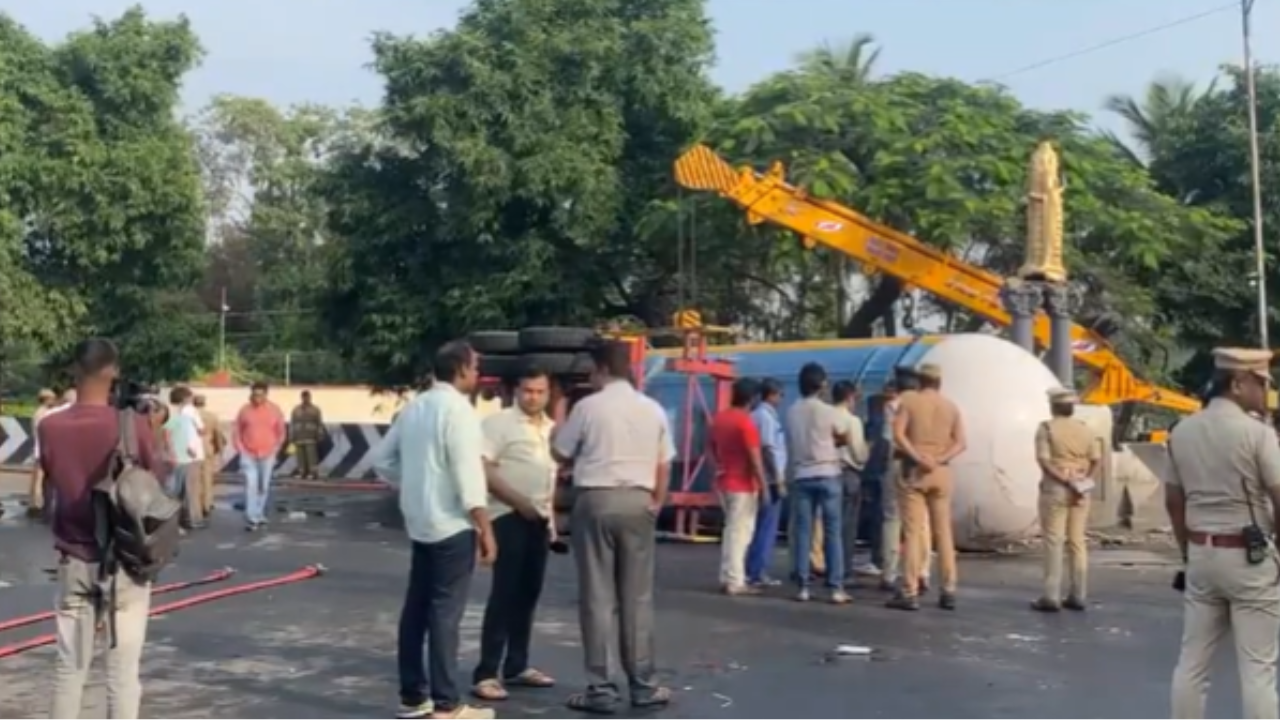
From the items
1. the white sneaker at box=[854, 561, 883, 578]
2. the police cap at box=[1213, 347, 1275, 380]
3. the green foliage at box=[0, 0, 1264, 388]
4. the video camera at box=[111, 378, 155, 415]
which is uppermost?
the green foliage at box=[0, 0, 1264, 388]

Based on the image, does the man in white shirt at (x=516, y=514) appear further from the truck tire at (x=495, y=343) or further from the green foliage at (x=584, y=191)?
the green foliage at (x=584, y=191)

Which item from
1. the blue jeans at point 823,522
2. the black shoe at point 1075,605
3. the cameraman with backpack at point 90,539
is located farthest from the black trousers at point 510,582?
the black shoe at point 1075,605

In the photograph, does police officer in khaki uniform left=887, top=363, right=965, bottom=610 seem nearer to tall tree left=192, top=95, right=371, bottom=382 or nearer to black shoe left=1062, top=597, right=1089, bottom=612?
black shoe left=1062, top=597, right=1089, bottom=612

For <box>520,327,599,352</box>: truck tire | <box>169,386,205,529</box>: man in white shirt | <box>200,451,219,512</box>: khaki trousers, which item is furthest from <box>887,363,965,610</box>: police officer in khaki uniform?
<box>200,451,219,512</box>: khaki trousers

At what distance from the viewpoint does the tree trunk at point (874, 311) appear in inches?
1177

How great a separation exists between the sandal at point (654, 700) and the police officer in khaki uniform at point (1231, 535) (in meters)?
2.63

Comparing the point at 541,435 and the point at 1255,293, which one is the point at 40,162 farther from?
the point at 541,435

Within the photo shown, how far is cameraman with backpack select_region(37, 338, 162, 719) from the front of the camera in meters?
7.12

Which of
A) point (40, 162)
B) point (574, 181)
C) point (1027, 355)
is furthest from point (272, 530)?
point (40, 162)

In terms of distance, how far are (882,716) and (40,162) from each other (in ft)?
102

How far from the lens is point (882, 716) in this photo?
861cm

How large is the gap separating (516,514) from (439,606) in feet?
3.05

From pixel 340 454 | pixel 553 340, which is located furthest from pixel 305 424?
pixel 553 340

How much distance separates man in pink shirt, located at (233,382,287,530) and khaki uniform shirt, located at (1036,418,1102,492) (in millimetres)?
10138
